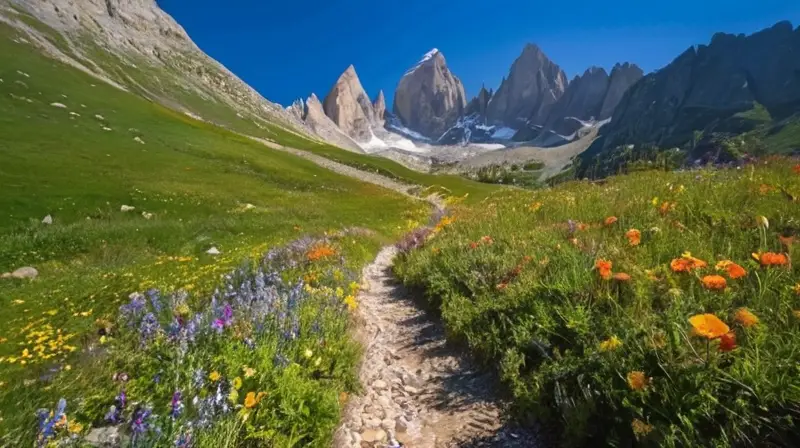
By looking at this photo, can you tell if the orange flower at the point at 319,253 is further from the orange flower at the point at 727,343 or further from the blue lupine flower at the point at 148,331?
the orange flower at the point at 727,343

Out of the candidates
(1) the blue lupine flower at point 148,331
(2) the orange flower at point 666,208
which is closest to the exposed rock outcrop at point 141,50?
(1) the blue lupine flower at point 148,331

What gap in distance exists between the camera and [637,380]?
333 centimetres

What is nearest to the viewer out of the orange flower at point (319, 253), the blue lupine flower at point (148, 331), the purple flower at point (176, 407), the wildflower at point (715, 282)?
the purple flower at point (176, 407)

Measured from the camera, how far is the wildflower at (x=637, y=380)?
3.31 meters

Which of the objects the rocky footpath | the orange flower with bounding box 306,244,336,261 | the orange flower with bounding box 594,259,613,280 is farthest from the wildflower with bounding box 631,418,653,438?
the orange flower with bounding box 306,244,336,261

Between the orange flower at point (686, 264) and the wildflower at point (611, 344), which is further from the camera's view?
the orange flower at point (686, 264)

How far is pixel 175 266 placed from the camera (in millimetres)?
11812

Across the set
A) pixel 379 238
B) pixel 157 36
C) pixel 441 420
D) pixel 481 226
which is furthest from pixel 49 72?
pixel 157 36

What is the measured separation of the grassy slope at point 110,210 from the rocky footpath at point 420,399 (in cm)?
310

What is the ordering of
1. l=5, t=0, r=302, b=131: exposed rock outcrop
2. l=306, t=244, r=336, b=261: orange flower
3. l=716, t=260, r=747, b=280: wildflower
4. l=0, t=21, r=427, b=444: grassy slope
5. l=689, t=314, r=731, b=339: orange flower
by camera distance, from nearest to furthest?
1. l=689, t=314, r=731, b=339: orange flower
2. l=716, t=260, r=747, b=280: wildflower
3. l=0, t=21, r=427, b=444: grassy slope
4. l=306, t=244, r=336, b=261: orange flower
5. l=5, t=0, r=302, b=131: exposed rock outcrop

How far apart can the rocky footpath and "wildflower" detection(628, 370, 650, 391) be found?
52.2 inches

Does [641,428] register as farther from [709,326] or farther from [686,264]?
[686,264]

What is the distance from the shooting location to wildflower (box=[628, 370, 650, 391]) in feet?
10.8

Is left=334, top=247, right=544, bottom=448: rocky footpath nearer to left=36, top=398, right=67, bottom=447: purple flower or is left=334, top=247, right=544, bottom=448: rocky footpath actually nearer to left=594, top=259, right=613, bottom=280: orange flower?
left=594, top=259, right=613, bottom=280: orange flower
